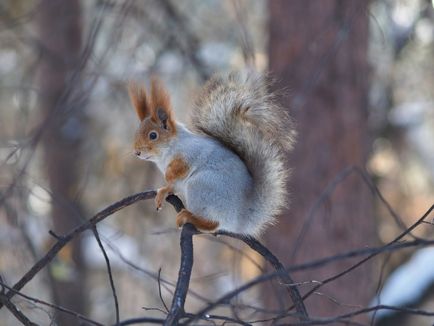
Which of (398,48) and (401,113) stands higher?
(401,113)

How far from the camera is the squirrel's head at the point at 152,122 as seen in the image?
57.7 inches

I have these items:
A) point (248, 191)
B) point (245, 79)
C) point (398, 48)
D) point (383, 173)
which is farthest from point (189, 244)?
point (383, 173)

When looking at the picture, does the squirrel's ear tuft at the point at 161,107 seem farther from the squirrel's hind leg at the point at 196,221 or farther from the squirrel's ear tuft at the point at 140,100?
the squirrel's hind leg at the point at 196,221

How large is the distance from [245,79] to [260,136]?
0.13 meters

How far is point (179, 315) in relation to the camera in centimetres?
87

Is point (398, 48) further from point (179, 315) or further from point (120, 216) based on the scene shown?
point (179, 315)

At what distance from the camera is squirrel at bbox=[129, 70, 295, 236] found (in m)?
1.36

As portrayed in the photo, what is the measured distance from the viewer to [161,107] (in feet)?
4.89

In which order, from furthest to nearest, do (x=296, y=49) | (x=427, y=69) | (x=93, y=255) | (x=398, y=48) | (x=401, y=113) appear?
(x=93, y=255) → (x=401, y=113) → (x=427, y=69) → (x=398, y=48) → (x=296, y=49)

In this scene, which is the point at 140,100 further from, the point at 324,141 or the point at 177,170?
the point at 324,141

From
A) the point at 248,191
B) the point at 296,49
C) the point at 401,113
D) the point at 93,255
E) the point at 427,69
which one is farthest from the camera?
the point at 93,255

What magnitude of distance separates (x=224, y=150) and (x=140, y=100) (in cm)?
20

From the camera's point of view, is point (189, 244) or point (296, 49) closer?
point (189, 244)

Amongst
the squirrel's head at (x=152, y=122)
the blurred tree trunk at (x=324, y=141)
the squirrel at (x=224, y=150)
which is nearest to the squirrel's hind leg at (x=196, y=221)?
the squirrel at (x=224, y=150)
